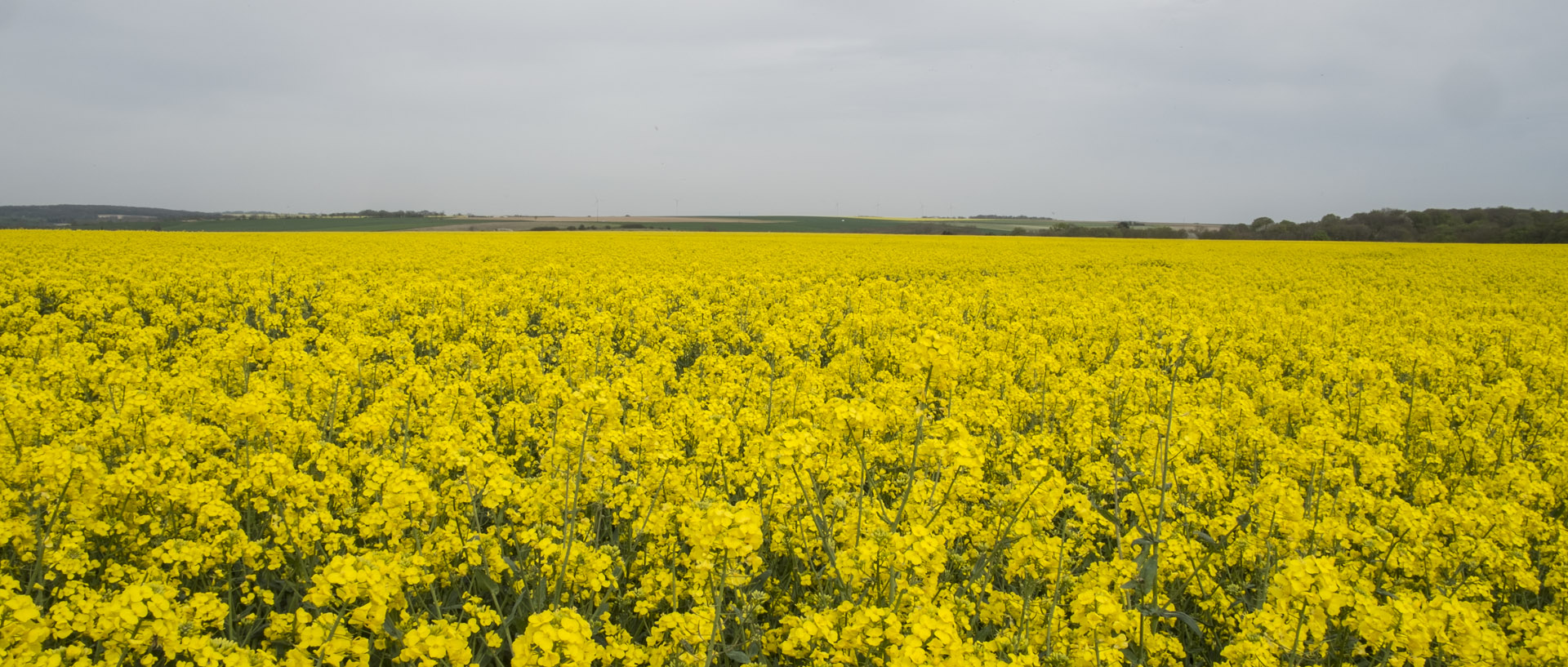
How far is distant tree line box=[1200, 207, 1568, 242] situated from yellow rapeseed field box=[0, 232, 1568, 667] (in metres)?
66.5

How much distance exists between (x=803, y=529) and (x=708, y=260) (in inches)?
909

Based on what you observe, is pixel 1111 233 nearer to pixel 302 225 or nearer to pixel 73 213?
pixel 302 225

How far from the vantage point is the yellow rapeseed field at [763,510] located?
2.96m

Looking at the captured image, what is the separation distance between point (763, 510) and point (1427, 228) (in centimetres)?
8553

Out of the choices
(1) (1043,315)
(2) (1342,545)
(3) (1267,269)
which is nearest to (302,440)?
(2) (1342,545)

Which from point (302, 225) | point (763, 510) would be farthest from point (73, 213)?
point (763, 510)

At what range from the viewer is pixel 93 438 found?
14.9ft

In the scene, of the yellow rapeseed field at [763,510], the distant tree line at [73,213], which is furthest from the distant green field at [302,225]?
the yellow rapeseed field at [763,510]

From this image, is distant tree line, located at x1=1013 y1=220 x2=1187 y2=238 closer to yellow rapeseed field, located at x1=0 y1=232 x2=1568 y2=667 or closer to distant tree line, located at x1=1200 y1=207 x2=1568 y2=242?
distant tree line, located at x1=1200 y1=207 x2=1568 y2=242

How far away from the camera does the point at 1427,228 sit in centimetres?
6481

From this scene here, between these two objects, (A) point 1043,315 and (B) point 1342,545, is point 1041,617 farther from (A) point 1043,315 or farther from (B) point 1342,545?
Answer: (A) point 1043,315

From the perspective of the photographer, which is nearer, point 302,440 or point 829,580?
point 829,580

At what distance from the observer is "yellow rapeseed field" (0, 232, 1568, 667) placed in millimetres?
2959

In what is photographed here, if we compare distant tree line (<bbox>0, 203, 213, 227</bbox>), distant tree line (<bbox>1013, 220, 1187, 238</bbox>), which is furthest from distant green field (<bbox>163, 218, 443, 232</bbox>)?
distant tree line (<bbox>1013, 220, 1187, 238</bbox>)
